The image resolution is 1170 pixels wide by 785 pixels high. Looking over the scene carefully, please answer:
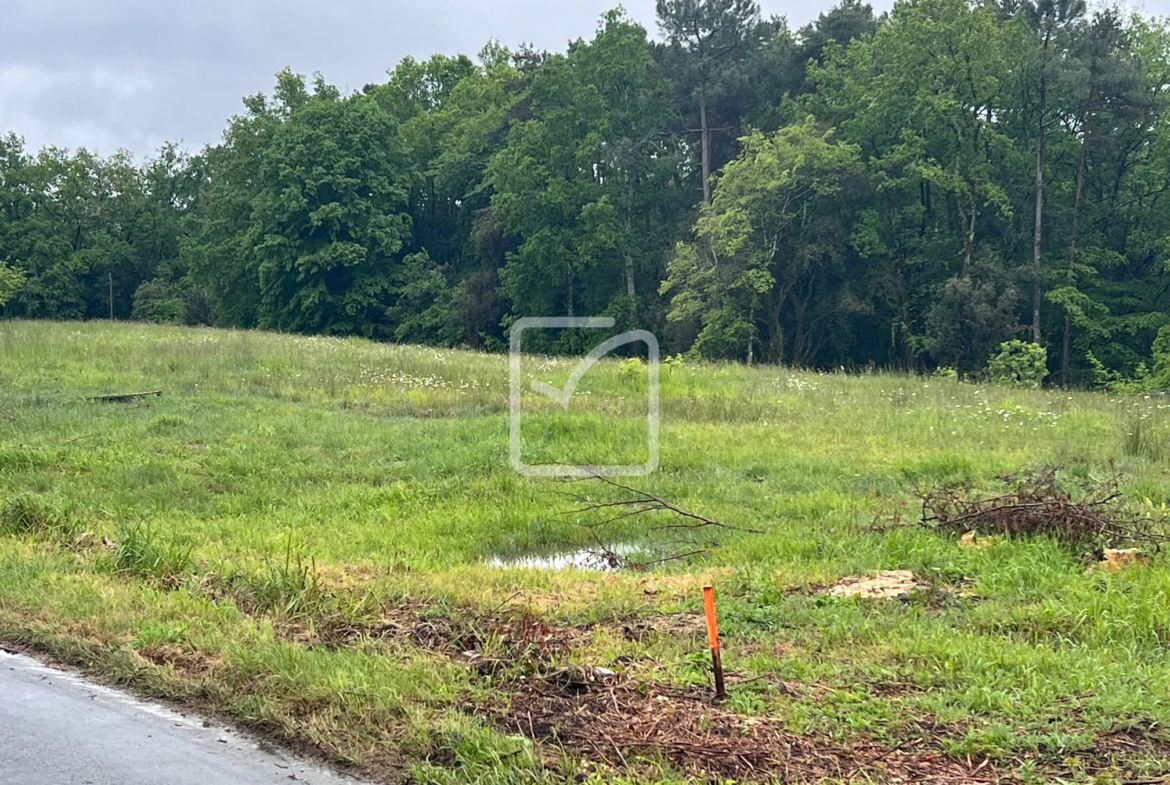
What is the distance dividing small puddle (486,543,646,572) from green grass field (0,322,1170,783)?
0.50 ft

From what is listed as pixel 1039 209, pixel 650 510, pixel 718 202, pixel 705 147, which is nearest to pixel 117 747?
pixel 650 510

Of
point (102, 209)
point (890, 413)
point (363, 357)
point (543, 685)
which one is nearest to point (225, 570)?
point (543, 685)

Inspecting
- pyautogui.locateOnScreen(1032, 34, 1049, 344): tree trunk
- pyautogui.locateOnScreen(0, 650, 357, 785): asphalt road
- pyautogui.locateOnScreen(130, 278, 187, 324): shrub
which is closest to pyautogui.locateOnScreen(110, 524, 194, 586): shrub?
pyautogui.locateOnScreen(0, 650, 357, 785): asphalt road

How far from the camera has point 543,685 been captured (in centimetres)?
431

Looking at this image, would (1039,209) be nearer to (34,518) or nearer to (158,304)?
(34,518)

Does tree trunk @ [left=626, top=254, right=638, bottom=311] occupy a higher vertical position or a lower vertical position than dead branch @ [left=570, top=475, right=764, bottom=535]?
higher

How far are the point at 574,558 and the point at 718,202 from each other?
2839 centimetres

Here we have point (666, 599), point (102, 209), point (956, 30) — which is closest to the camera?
point (666, 599)

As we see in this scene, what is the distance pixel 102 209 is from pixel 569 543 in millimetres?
55822

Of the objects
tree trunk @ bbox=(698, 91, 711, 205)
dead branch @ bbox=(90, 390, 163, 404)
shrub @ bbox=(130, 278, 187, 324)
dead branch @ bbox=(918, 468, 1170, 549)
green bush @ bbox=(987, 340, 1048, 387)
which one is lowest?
dead branch @ bbox=(918, 468, 1170, 549)

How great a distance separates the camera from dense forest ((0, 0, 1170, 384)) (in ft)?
109

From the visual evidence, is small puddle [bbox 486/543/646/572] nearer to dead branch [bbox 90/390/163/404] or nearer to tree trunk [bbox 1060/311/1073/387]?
dead branch [bbox 90/390/163/404]

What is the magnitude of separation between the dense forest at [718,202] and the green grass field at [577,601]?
22.6 metres

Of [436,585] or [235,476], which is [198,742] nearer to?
[436,585]
